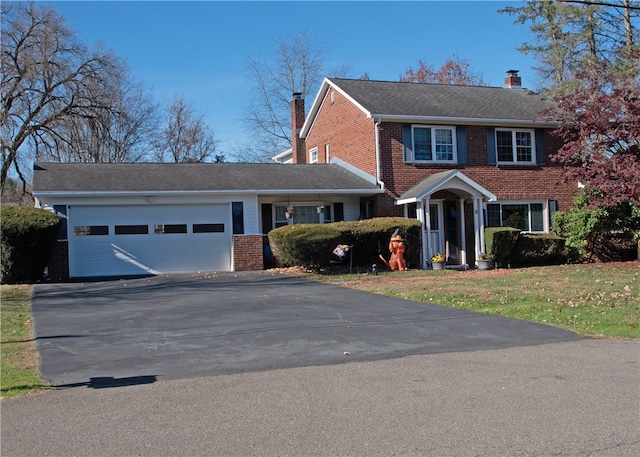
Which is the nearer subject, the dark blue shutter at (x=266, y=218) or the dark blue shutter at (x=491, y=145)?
the dark blue shutter at (x=266, y=218)

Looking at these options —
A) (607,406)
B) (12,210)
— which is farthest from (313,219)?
(607,406)

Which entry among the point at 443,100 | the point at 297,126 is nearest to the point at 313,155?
the point at 297,126

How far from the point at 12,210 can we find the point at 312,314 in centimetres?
1114

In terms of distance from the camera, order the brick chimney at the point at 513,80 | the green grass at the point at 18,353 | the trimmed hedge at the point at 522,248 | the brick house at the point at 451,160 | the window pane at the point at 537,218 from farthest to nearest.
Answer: the brick chimney at the point at 513,80 < the window pane at the point at 537,218 < the brick house at the point at 451,160 < the trimmed hedge at the point at 522,248 < the green grass at the point at 18,353

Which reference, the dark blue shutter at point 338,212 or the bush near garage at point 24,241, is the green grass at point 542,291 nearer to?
the dark blue shutter at point 338,212

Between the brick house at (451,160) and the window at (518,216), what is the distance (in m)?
0.04

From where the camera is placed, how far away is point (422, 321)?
36.2 feet

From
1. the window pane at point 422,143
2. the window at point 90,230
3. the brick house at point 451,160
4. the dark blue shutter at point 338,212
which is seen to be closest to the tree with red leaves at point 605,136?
the brick house at point 451,160

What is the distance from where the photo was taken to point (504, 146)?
79.4 ft

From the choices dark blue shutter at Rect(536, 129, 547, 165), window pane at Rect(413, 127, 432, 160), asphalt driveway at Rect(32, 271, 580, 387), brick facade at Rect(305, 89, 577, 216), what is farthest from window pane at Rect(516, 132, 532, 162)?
asphalt driveway at Rect(32, 271, 580, 387)

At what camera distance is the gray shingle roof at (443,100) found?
23078 millimetres

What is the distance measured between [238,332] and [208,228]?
12259mm

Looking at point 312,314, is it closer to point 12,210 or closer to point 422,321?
point 422,321

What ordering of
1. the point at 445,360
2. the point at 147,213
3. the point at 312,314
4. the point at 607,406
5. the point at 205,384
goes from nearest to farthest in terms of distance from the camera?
the point at 607,406 < the point at 205,384 < the point at 445,360 < the point at 312,314 < the point at 147,213
